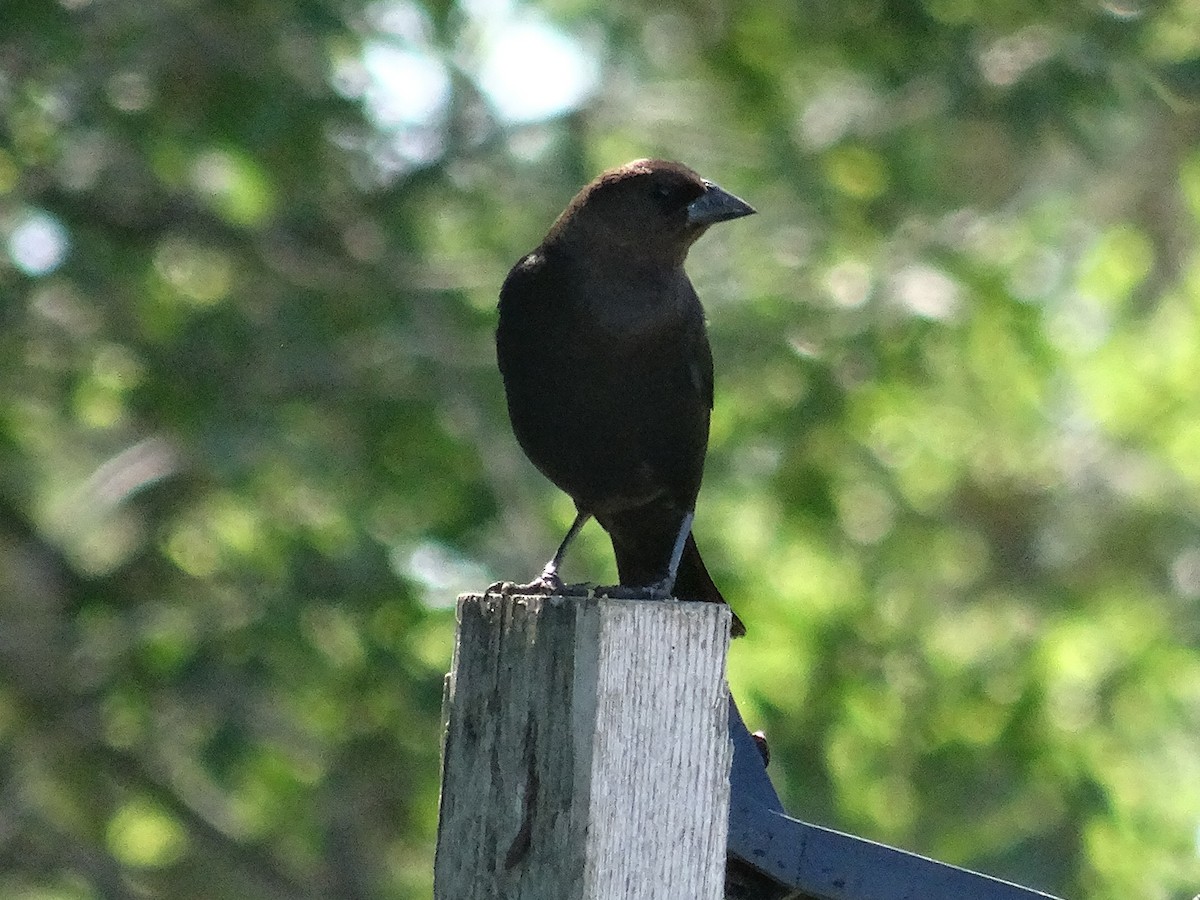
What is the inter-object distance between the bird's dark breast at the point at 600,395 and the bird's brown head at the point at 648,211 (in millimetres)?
174

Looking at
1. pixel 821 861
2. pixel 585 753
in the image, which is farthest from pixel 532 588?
pixel 585 753

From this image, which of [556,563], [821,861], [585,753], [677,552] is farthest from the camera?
[556,563]

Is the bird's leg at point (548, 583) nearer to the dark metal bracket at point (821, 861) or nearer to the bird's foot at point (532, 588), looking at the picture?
the bird's foot at point (532, 588)

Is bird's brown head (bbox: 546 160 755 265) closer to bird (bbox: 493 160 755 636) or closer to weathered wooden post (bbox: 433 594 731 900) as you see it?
bird (bbox: 493 160 755 636)

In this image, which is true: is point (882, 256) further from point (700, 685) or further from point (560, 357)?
point (700, 685)

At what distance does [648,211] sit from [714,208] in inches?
5.8

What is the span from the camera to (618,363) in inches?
131

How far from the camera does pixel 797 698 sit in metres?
5.70

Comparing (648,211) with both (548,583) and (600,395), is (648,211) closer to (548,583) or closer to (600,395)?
(600,395)

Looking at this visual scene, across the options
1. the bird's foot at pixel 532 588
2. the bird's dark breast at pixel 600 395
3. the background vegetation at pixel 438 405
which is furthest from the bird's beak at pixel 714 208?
the background vegetation at pixel 438 405

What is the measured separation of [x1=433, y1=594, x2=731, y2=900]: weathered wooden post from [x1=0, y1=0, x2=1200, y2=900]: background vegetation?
3153mm

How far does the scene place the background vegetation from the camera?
16.6 ft

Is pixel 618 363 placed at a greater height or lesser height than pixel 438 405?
lesser

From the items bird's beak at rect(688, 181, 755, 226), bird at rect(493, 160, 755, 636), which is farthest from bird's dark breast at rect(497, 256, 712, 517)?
bird's beak at rect(688, 181, 755, 226)
